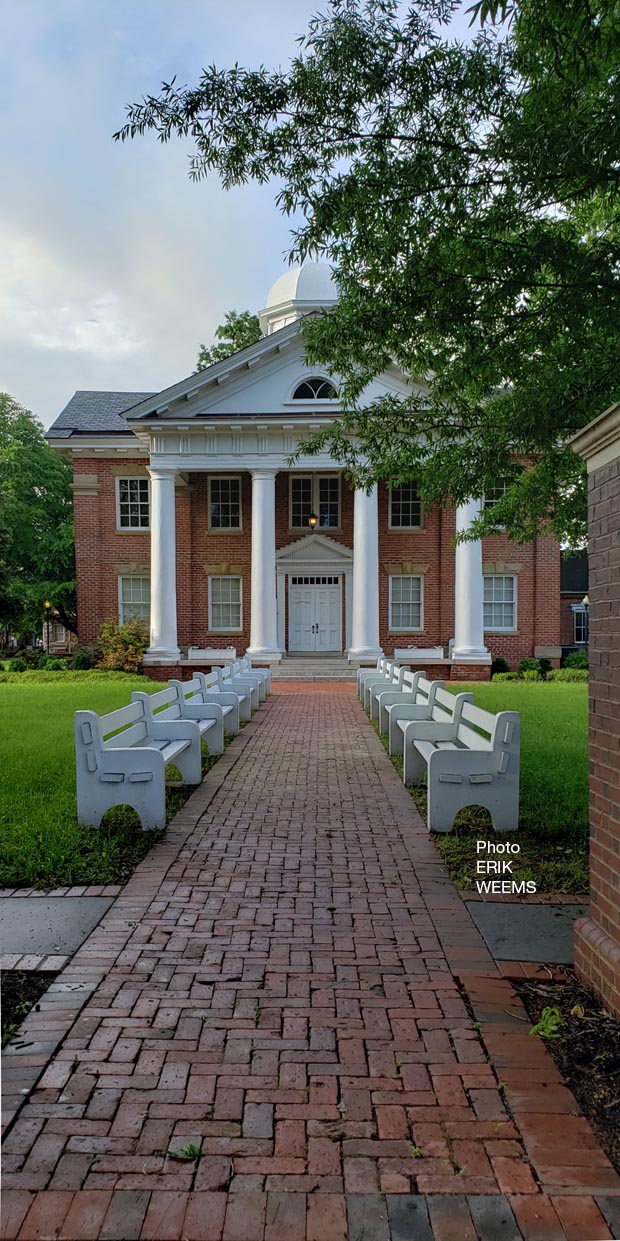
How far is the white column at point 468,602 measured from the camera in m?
23.3

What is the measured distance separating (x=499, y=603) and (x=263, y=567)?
25.8 feet

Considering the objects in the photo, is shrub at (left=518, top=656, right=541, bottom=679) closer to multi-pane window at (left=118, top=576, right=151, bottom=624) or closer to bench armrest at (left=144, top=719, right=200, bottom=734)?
multi-pane window at (left=118, top=576, right=151, bottom=624)

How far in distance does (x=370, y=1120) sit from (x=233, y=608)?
76.3ft

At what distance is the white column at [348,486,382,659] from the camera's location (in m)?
22.8

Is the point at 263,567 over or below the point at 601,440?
over

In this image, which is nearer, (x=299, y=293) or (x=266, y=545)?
(x=266, y=545)

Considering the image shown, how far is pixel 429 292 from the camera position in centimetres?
578

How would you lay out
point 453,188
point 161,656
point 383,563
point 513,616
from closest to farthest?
point 453,188 < point 161,656 < point 383,563 < point 513,616

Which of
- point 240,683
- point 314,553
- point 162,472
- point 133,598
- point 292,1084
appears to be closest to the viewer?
point 292,1084

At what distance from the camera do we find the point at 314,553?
82.8ft

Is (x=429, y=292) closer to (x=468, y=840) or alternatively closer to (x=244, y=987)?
(x=468, y=840)

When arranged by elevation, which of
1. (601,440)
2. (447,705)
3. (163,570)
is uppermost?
(163,570)

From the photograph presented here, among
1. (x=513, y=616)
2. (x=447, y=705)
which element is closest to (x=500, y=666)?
(x=513, y=616)

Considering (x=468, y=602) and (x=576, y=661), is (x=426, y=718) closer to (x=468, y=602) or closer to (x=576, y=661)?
(x=468, y=602)
